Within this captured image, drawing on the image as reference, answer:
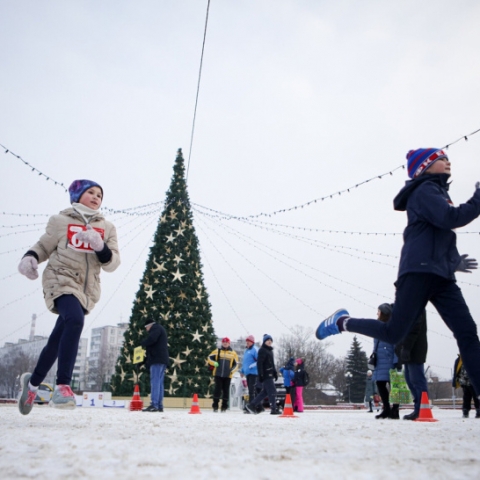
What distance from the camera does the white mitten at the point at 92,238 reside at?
4.23 m

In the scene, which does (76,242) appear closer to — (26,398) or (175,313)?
(26,398)

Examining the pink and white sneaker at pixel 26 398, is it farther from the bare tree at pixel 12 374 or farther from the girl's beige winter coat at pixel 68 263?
the bare tree at pixel 12 374

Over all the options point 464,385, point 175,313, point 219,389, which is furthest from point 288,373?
point 464,385

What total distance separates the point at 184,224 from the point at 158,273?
1.97m

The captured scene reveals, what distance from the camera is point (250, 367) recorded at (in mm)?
12125

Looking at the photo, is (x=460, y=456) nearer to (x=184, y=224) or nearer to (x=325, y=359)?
(x=184, y=224)

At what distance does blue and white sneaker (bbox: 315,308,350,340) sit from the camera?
3.92 metres

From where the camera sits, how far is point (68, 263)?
4367 millimetres

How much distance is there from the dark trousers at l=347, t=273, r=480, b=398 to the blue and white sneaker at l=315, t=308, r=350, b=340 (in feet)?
2.03

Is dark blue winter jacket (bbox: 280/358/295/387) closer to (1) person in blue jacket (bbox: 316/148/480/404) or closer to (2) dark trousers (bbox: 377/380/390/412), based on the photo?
(2) dark trousers (bbox: 377/380/390/412)

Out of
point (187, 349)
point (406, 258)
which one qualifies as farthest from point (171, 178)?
point (406, 258)

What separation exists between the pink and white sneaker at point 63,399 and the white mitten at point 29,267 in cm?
99

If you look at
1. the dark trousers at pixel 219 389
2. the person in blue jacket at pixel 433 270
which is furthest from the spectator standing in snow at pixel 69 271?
the dark trousers at pixel 219 389

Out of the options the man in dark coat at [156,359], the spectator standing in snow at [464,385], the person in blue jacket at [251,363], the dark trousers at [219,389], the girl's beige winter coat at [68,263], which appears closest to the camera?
the girl's beige winter coat at [68,263]
